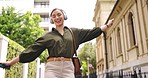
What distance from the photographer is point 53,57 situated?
2553mm

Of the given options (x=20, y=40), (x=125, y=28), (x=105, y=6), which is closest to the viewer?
(x=125, y=28)

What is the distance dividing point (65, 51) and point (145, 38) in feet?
25.9

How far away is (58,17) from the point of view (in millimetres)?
2693

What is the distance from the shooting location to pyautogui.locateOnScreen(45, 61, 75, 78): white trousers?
98.0 inches

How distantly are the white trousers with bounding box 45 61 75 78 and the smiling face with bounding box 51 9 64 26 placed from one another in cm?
51

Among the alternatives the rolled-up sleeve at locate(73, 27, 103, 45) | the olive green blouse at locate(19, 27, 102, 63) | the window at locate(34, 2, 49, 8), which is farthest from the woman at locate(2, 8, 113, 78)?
the window at locate(34, 2, 49, 8)

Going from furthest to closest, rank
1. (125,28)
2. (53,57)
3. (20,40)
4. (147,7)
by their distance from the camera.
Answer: (20,40) < (125,28) < (147,7) < (53,57)

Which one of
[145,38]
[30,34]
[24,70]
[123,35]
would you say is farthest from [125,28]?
[30,34]

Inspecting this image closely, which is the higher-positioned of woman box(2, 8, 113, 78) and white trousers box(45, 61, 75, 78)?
woman box(2, 8, 113, 78)

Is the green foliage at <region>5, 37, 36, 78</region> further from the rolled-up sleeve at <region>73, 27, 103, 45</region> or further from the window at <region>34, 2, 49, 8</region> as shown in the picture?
the window at <region>34, 2, 49, 8</region>

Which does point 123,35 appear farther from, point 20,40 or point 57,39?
point 57,39

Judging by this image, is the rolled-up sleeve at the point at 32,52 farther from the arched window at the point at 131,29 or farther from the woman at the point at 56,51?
the arched window at the point at 131,29

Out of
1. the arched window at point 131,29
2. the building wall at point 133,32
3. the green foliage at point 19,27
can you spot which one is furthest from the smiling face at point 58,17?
the green foliage at point 19,27

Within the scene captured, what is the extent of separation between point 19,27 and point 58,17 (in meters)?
15.7
